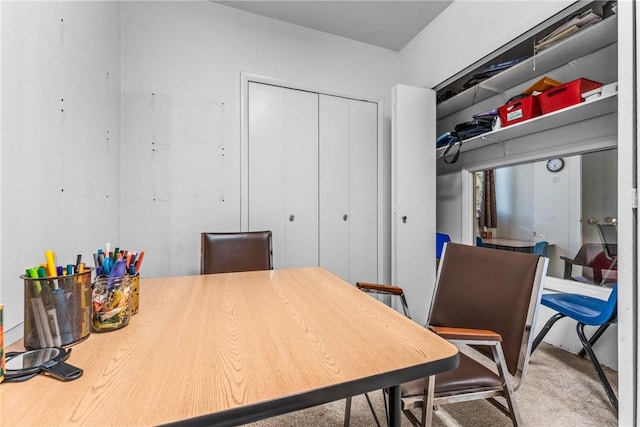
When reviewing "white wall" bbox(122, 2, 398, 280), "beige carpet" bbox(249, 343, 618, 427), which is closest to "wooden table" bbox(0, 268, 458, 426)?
"beige carpet" bbox(249, 343, 618, 427)

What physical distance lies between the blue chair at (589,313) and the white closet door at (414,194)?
3.22ft

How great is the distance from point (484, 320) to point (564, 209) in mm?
1728

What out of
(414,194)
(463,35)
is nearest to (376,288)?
→ (414,194)

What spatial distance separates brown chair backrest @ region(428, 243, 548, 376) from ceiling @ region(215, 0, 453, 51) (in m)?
2.31

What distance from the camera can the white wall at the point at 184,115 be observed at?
2328 mm

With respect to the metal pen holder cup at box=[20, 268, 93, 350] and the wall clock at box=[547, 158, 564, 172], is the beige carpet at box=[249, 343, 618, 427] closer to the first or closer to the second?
the metal pen holder cup at box=[20, 268, 93, 350]

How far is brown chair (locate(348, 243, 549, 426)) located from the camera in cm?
103

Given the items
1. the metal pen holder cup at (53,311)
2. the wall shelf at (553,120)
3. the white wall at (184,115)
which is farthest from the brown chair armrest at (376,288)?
the wall shelf at (553,120)

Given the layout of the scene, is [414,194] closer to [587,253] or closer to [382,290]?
[587,253]

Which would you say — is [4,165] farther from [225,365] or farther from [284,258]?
[284,258]

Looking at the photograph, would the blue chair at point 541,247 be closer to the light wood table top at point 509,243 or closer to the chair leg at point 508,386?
the light wood table top at point 509,243

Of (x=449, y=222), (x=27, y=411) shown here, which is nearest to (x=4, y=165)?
(x=27, y=411)

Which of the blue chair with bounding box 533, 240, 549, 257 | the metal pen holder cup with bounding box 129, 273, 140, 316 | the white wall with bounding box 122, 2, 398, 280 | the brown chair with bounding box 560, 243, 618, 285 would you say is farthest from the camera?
the blue chair with bounding box 533, 240, 549, 257

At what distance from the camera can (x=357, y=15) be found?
2721 millimetres
